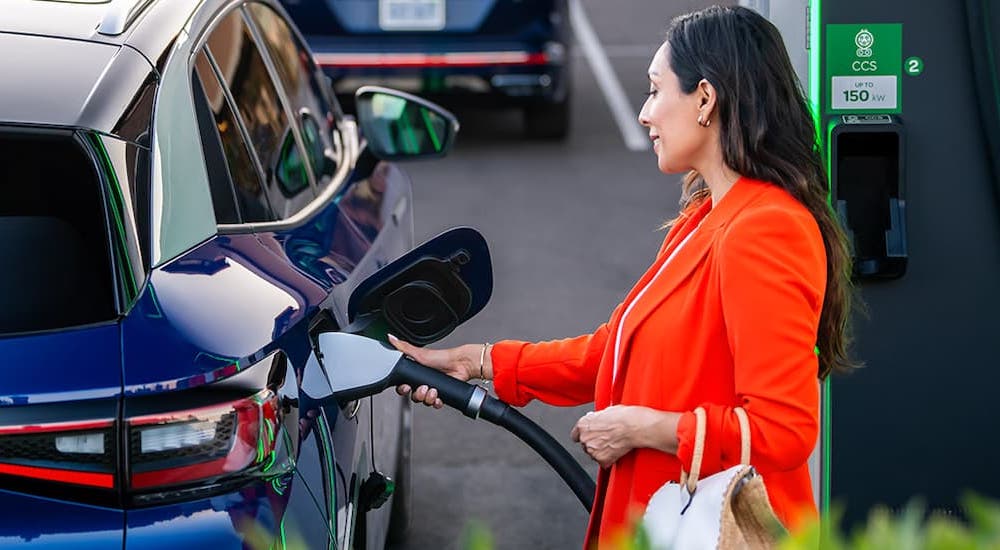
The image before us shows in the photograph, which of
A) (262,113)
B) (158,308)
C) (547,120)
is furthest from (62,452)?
(547,120)

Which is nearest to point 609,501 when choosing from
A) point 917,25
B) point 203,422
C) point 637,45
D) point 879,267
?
point 203,422

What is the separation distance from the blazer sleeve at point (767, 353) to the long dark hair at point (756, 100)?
0.51ft

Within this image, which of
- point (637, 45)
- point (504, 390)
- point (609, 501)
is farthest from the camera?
point (637, 45)

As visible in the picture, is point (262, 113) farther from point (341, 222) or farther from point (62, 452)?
point (62, 452)

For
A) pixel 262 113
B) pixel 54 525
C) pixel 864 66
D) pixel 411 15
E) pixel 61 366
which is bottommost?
pixel 54 525

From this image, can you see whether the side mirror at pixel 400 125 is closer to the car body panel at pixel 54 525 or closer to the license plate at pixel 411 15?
the car body panel at pixel 54 525

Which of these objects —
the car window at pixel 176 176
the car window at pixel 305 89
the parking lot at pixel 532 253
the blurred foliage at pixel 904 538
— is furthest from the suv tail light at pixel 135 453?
the car window at pixel 305 89

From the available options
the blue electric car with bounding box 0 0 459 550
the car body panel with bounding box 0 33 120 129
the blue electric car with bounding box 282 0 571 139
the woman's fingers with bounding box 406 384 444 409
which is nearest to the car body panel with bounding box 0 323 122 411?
the blue electric car with bounding box 0 0 459 550

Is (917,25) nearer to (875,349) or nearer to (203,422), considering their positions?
(875,349)

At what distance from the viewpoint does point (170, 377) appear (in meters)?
2.40

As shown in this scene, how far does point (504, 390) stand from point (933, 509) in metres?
1.48

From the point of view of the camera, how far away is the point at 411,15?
1108cm

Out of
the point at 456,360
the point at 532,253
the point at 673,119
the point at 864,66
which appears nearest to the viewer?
the point at 673,119

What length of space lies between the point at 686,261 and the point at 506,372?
0.51 m
